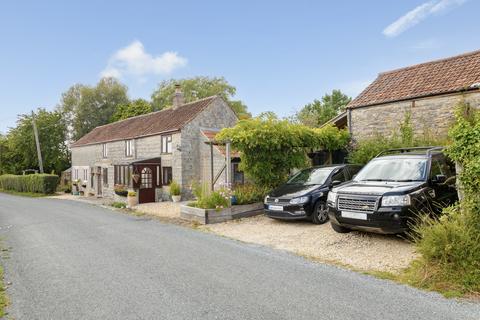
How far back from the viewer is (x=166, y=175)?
20875mm

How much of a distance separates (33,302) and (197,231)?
5.44 m

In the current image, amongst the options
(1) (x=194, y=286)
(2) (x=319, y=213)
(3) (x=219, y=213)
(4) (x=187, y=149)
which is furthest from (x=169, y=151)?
(1) (x=194, y=286)

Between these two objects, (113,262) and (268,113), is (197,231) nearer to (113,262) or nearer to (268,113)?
(113,262)

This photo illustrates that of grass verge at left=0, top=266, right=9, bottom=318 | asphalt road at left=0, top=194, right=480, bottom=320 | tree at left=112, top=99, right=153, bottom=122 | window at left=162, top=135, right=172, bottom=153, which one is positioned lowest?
asphalt road at left=0, top=194, right=480, bottom=320

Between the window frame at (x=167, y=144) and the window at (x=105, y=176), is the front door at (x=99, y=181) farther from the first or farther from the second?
the window frame at (x=167, y=144)

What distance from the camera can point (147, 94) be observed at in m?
52.2

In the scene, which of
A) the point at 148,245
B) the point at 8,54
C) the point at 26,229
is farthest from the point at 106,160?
the point at 148,245

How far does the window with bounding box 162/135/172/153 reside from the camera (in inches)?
818

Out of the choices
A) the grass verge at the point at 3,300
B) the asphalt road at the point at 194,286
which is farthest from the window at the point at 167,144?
the grass verge at the point at 3,300

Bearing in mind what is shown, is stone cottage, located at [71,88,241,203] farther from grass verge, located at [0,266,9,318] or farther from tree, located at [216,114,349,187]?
grass verge, located at [0,266,9,318]

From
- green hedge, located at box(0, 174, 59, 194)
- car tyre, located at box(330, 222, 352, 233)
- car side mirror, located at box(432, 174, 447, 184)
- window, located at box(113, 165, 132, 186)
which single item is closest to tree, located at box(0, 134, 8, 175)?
green hedge, located at box(0, 174, 59, 194)

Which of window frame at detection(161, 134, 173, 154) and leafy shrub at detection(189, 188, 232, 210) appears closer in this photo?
leafy shrub at detection(189, 188, 232, 210)

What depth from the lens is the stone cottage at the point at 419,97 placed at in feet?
38.4

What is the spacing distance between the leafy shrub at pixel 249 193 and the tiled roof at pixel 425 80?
5.49 meters
